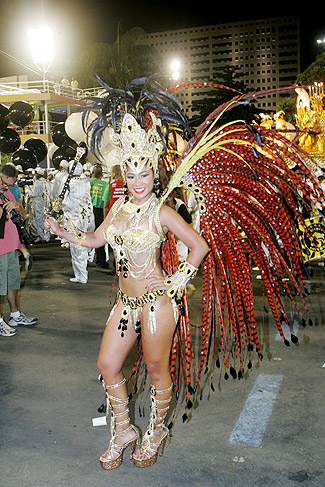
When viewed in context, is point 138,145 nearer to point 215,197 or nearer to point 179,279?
point 215,197

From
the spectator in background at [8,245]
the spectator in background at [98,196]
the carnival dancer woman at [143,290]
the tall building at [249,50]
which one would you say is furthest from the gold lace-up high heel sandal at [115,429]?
the tall building at [249,50]

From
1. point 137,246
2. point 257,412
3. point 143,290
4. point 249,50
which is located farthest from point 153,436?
point 249,50

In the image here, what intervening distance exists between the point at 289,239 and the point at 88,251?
5.65 m

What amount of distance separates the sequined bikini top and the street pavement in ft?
3.86

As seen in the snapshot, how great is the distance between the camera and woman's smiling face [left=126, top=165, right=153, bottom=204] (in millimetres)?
3182

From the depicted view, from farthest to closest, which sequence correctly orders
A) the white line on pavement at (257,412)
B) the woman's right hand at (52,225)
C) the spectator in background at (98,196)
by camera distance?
the spectator in background at (98,196), the white line on pavement at (257,412), the woman's right hand at (52,225)

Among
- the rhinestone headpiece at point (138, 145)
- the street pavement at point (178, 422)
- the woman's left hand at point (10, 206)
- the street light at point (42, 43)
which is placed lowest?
the street pavement at point (178, 422)

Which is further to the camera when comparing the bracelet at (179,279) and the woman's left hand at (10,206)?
the woman's left hand at (10,206)

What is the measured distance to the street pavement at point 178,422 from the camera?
3152mm

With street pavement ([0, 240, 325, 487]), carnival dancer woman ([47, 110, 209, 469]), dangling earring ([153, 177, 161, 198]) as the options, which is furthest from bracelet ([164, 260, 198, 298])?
street pavement ([0, 240, 325, 487])

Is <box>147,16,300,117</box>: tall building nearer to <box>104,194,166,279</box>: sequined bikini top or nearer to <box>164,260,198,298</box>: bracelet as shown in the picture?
<box>104,194,166,279</box>: sequined bikini top

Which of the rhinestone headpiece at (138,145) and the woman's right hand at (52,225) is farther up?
the rhinestone headpiece at (138,145)

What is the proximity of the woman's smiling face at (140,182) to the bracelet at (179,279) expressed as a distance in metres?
0.47

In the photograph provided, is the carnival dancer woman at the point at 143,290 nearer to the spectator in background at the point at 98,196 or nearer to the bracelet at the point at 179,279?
the bracelet at the point at 179,279
